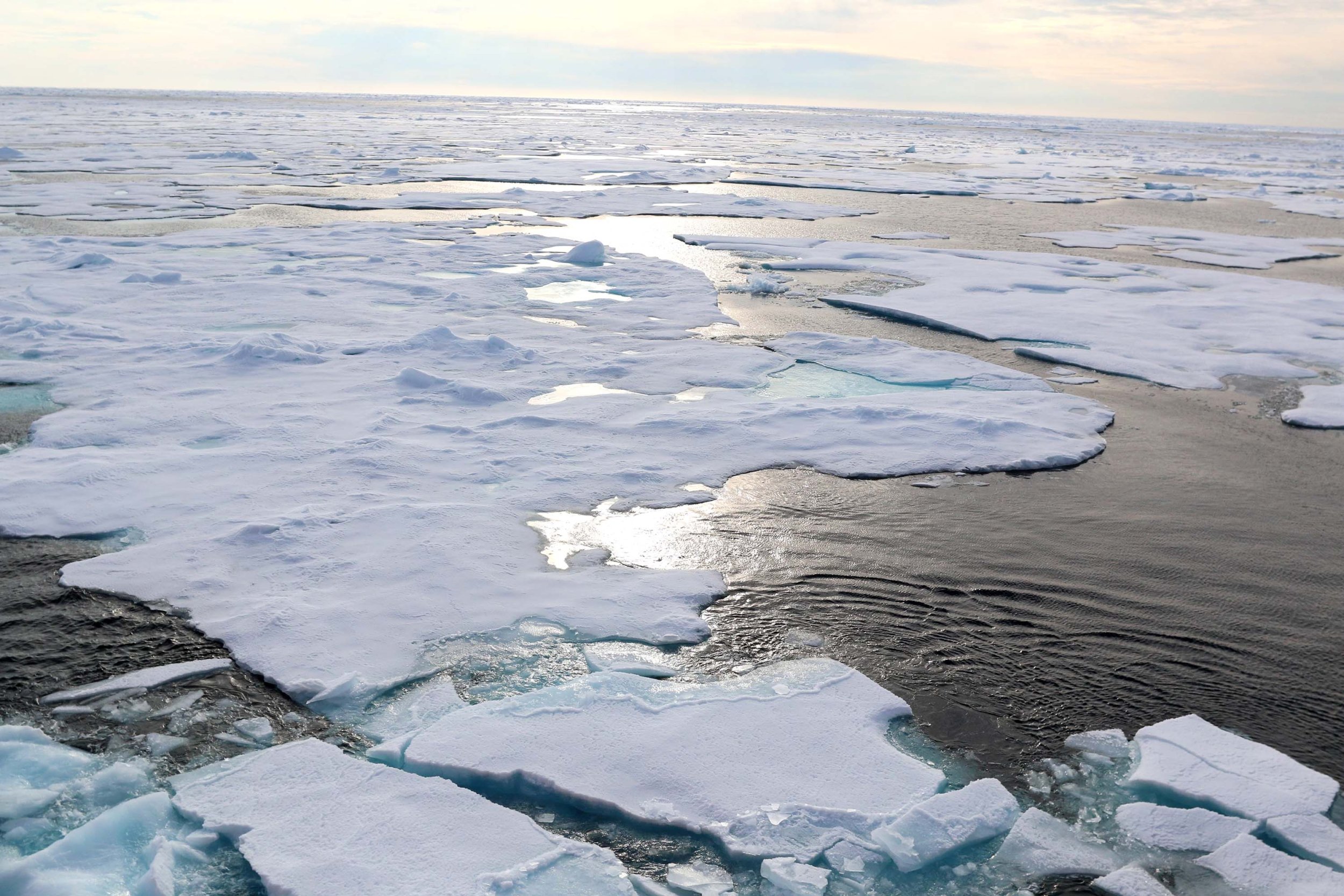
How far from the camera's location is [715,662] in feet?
11.5

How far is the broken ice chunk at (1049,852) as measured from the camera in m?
2.59

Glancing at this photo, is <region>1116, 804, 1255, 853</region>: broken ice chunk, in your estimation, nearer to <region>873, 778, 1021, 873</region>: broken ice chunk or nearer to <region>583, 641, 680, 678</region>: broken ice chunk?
<region>873, 778, 1021, 873</region>: broken ice chunk

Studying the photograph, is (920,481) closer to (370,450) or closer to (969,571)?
(969,571)

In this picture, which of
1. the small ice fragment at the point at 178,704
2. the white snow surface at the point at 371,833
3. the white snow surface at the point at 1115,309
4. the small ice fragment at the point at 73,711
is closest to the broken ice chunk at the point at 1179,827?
the white snow surface at the point at 371,833

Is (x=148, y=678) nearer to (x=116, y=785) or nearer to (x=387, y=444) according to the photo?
(x=116, y=785)

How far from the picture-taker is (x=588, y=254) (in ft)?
35.8

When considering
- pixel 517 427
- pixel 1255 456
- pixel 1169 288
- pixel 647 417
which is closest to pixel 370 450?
pixel 517 427

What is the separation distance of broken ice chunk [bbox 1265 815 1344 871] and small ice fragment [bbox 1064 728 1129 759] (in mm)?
461

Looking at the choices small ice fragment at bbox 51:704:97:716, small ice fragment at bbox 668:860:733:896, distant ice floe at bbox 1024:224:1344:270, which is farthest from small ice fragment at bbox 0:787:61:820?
distant ice floe at bbox 1024:224:1344:270

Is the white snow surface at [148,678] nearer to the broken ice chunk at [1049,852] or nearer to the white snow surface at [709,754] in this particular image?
Result: the white snow surface at [709,754]

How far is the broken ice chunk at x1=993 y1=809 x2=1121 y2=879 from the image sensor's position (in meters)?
2.59

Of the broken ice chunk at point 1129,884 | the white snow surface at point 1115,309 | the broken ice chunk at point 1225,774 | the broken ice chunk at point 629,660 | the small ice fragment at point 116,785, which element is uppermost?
the white snow surface at point 1115,309

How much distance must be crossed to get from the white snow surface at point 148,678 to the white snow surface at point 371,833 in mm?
567

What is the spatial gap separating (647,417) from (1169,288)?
7228mm
